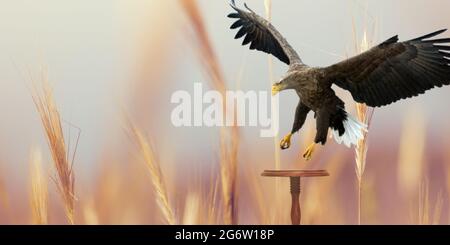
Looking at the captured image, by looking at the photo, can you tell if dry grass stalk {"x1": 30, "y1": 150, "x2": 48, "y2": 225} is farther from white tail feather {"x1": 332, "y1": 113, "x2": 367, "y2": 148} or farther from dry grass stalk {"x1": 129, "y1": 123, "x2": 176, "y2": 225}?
white tail feather {"x1": 332, "y1": 113, "x2": 367, "y2": 148}

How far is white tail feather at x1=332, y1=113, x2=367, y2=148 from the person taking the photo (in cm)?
239

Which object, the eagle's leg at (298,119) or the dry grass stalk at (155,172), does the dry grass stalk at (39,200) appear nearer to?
the dry grass stalk at (155,172)

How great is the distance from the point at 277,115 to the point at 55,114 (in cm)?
93

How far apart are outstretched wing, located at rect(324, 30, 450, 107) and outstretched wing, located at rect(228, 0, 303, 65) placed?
0.93ft

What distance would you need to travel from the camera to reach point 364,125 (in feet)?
7.88

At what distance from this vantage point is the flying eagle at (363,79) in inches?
88.4

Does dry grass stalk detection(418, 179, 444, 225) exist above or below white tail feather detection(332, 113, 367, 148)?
below

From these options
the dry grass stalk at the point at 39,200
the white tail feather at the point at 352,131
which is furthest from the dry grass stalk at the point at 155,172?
the white tail feather at the point at 352,131

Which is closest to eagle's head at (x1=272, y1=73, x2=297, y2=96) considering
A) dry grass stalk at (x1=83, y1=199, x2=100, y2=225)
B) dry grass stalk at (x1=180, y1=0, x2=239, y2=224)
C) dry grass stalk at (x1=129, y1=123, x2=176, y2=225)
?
dry grass stalk at (x1=180, y1=0, x2=239, y2=224)

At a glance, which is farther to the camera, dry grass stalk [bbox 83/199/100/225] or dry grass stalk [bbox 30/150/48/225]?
dry grass stalk [bbox 83/199/100/225]

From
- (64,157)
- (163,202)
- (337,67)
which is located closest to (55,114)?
(64,157)

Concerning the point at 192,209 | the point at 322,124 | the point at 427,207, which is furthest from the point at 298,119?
the point at 427,207

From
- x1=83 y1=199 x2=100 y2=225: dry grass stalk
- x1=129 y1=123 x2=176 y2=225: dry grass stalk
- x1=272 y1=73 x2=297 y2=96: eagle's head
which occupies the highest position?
x1=272 y1=73 x2=297 y2=96: eagle's head

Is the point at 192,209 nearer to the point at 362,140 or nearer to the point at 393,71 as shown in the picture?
the point at 362,140
